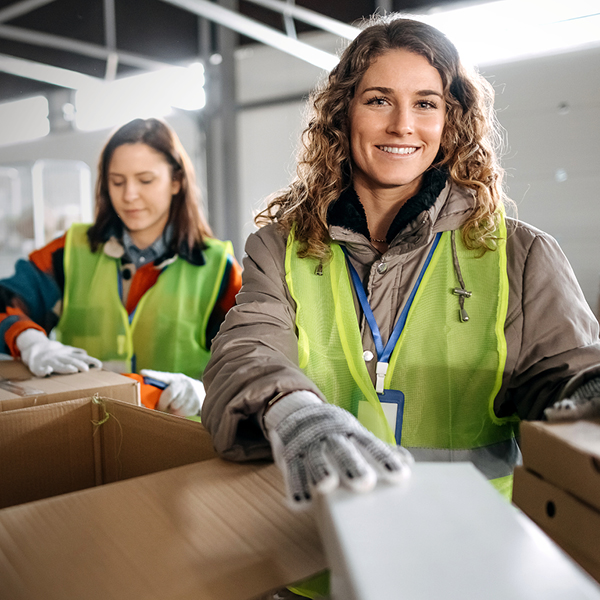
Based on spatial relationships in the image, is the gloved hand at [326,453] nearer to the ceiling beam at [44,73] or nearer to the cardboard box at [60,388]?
the cardboard box at [60,388]

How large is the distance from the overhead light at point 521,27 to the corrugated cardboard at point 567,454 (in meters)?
3.37

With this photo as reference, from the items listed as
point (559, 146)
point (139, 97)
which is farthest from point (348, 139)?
point (139, 97)

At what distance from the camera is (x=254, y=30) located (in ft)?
12.5

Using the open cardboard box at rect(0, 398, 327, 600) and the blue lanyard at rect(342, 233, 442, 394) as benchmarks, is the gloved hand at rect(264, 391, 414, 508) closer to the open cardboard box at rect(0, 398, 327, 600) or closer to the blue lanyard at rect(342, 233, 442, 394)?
the open cardboard box at rect(0, 398, 327, 600)

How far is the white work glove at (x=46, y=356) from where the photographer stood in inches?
67.6

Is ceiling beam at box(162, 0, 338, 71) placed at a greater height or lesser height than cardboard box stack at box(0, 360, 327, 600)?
greater

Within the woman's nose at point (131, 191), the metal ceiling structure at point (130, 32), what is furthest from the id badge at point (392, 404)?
the metal ceiling structure at point (130, 32)

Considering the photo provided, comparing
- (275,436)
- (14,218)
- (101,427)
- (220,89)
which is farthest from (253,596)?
(220,89)

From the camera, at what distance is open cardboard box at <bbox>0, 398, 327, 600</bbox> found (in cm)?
62

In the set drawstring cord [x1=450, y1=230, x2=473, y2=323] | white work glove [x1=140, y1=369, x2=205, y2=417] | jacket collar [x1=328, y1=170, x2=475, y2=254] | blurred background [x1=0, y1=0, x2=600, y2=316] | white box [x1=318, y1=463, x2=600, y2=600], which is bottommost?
white work glove [x1=140, y1=369, x2=205, y2=417]

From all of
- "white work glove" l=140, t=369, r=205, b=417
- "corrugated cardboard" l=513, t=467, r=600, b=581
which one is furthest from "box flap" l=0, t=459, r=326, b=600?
"white work glove" l=140, t=369, r=205, b=417

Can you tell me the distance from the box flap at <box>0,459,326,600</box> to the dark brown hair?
1.95m

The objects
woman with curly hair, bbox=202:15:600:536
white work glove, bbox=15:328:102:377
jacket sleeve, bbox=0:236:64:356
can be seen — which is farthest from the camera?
jacket sleeve, bbox=0:236:64:356

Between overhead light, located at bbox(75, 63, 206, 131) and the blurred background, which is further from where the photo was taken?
overhead light, located at bbox(75, 63, 206, 131)
